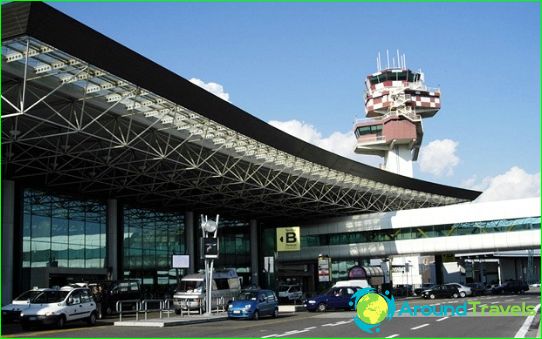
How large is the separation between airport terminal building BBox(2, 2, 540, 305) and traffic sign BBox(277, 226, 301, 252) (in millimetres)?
3233

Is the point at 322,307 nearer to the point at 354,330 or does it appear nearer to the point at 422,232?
the point at 354,330

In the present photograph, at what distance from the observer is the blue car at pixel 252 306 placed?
29062 mm

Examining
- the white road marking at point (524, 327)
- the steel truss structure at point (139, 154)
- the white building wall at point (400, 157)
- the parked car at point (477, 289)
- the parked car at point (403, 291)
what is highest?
the white building wall at point (400, 157)

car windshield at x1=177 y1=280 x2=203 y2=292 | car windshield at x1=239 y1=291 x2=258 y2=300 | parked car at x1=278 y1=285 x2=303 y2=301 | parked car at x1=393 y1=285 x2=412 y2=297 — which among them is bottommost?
parked car at x1=393 y1=285 x2=412 y2=297

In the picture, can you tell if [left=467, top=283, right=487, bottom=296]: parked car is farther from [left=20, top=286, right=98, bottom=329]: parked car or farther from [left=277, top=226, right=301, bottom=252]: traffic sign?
[left=20, top=286, right=98, bottom=329]: parked car

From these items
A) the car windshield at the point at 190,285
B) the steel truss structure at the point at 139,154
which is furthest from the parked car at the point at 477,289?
the car windshield at the point at 190,285

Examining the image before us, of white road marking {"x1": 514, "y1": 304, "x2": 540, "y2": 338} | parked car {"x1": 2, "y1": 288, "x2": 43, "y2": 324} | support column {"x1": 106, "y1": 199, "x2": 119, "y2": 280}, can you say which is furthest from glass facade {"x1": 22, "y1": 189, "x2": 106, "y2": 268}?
white road marking {"x1": 514, "y1": 304, "x2": 540, "y2": 338}

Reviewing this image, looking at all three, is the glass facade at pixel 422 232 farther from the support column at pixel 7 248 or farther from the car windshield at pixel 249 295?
the support column at pixel 7 248

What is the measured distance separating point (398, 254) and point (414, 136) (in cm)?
2431

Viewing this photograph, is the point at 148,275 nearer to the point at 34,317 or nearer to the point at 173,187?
the point at 173,187

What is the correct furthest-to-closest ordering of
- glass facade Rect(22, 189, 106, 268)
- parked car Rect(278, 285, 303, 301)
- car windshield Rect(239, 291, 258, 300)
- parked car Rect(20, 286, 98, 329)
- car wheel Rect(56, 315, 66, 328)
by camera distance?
parked car Rect(278, 285, 303, 301) < glass facade Rect(22, 189, 106, 268) < car windshield Rect(239, 291, 258, 300) < car wheel Rect(56, 315, 66, 328) < parked car Rect(20, 286, 98, 329)

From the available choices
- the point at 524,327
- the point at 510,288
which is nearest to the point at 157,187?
the point at 524,327

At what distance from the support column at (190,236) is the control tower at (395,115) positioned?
34514mm

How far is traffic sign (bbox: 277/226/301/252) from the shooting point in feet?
161
